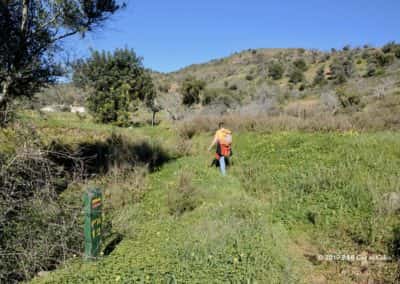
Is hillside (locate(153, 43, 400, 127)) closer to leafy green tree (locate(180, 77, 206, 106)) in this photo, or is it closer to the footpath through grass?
leafy green tree (locate(180, 77, 206, 106))

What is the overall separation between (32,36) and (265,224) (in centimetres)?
684

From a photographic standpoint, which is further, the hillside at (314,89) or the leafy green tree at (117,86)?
the leafy green tree at (117,86)

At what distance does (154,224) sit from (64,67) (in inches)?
187

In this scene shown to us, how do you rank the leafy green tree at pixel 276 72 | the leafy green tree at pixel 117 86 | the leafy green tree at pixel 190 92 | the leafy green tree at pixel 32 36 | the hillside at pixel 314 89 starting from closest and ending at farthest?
the leafy green tree at pixel 32 36, the hillside at pixel 314 89, the leafy green tree at pixel 117 86, the leafy green tree at pixel 190 92, the leafy green tree at pixel 276 72

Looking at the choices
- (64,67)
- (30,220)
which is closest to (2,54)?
(64,67)

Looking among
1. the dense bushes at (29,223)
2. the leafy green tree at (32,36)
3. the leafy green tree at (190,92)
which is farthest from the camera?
the leafy green tree at (190,92)

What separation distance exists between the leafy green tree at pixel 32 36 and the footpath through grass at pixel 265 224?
13.1 feet

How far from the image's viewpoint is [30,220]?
14.0 feet

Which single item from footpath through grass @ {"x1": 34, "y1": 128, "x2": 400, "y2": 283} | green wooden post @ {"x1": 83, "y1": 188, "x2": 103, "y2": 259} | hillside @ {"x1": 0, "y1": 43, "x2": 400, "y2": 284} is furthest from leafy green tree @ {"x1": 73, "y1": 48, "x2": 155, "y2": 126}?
green wooden post @ {"x1": 83, "y1": 188, "x2": 103, "y2": 259}

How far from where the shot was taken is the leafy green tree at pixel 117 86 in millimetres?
22141

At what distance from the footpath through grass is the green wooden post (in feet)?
0.71

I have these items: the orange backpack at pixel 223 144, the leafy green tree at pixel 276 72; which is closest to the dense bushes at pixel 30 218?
the orange backpack at pixel 223 144

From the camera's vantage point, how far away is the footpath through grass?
146 inches

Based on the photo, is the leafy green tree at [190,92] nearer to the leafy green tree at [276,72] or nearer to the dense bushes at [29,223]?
the leafy green tree at [276,72]
